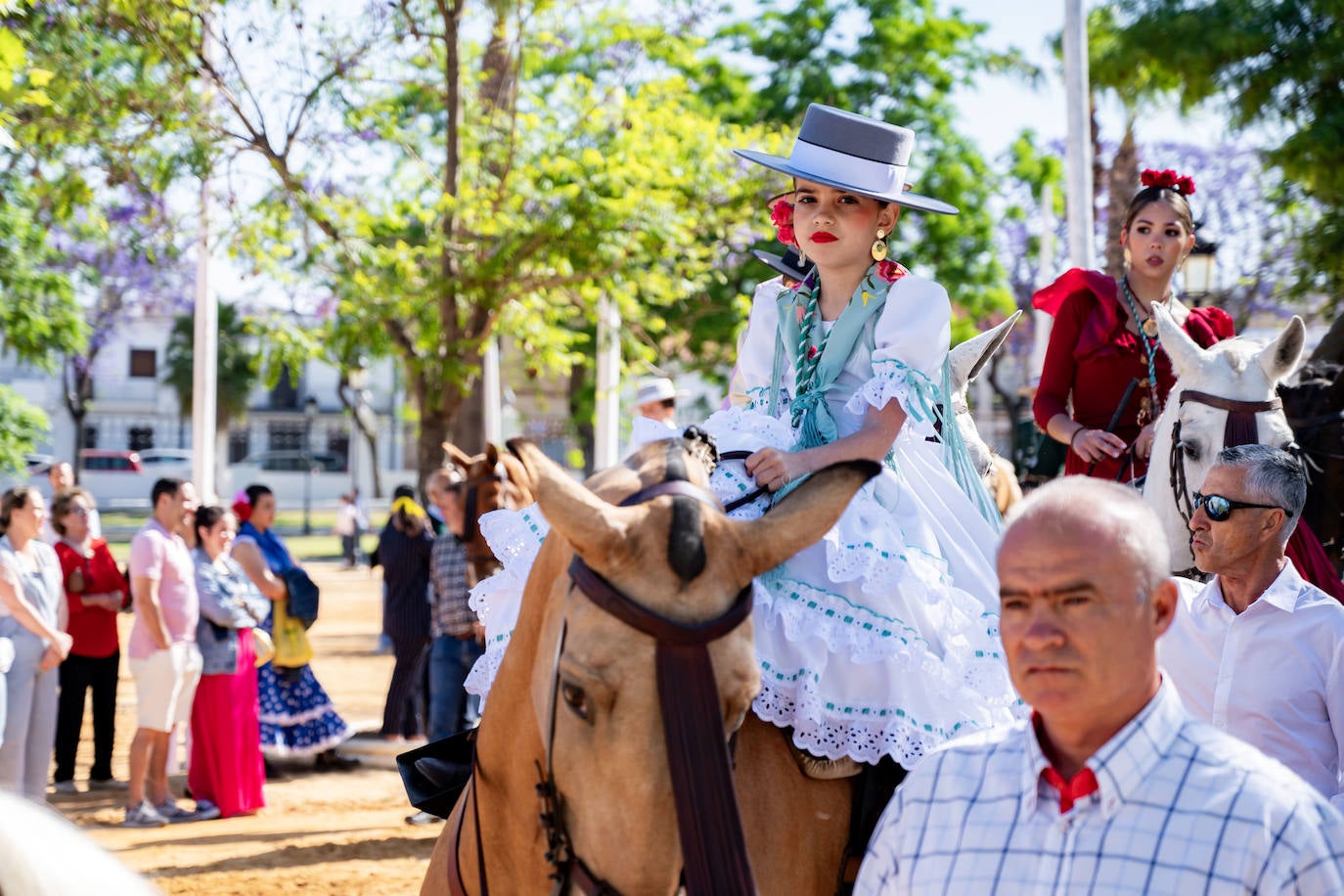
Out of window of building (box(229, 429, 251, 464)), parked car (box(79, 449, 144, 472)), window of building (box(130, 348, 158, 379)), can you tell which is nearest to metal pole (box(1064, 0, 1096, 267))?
parked car (box(79, 449, 144, 472))

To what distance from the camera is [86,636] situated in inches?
458

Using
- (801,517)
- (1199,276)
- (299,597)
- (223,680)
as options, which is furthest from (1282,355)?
(299,597)

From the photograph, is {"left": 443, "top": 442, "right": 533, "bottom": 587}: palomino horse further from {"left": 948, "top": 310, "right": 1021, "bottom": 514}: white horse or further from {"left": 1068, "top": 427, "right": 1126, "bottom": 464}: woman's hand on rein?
{"left": 1068, "top": 427, "right": 1126, "bottom": 464}: woman's hand on rein

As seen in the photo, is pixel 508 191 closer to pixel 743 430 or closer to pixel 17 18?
pixel 17 18

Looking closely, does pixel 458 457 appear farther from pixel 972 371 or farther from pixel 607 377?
pixel 972 371

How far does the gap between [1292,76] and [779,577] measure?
16103 millimetres

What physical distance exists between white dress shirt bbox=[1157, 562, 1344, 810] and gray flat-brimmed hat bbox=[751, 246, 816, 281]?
156 centimetres

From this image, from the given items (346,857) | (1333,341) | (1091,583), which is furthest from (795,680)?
(346,857)

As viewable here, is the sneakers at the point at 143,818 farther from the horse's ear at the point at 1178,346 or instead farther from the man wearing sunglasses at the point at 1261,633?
the man wearing sunglasses at the point at 1261,633

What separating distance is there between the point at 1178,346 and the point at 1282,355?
14.3 inches

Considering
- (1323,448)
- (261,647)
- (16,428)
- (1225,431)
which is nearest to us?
(1225,431)

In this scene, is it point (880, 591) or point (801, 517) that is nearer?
point (801, 517)

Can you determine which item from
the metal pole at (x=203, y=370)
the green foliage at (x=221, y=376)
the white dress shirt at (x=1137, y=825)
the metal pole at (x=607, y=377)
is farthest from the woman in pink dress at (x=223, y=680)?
the green foliage at (x=221, y=376)

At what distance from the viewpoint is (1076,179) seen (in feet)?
37.3
